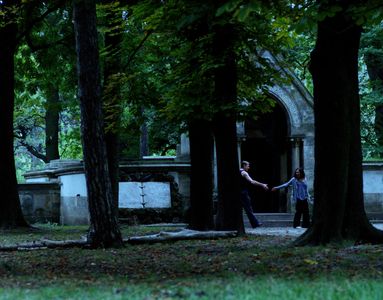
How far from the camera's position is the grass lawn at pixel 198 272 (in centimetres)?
679

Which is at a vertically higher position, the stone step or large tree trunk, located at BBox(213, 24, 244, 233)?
large tree trunk, located at BBox(213, 24, 244, 233)

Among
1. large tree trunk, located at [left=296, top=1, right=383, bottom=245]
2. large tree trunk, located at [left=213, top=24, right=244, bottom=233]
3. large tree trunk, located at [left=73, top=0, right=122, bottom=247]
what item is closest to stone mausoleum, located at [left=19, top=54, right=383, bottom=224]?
large tree trunk, located at [left=213, top=24, right=244, bottom=233]

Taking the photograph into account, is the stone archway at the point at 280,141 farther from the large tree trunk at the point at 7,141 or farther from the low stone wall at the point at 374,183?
the large tree trunk at the point at 7,141

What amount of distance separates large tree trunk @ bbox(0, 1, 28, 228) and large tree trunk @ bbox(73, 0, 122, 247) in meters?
7.98

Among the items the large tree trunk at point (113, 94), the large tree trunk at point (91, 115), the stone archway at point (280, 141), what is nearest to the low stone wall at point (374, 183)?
the stone archway at point (280, 141)

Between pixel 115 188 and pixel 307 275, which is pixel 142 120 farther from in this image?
pixel 307 275

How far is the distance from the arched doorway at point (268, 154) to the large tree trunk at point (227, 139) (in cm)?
1234

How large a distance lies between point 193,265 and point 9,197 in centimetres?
1094

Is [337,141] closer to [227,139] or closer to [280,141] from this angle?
[227,139]

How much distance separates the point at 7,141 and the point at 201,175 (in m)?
6.50

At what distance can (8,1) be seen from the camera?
20.0 m

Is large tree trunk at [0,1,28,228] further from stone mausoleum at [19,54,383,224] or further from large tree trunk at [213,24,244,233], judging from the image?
large tree trunk at [213,24,244,233]

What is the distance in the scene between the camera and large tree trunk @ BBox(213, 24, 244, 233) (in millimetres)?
14875

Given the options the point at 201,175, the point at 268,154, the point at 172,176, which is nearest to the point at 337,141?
the point at 201,175
